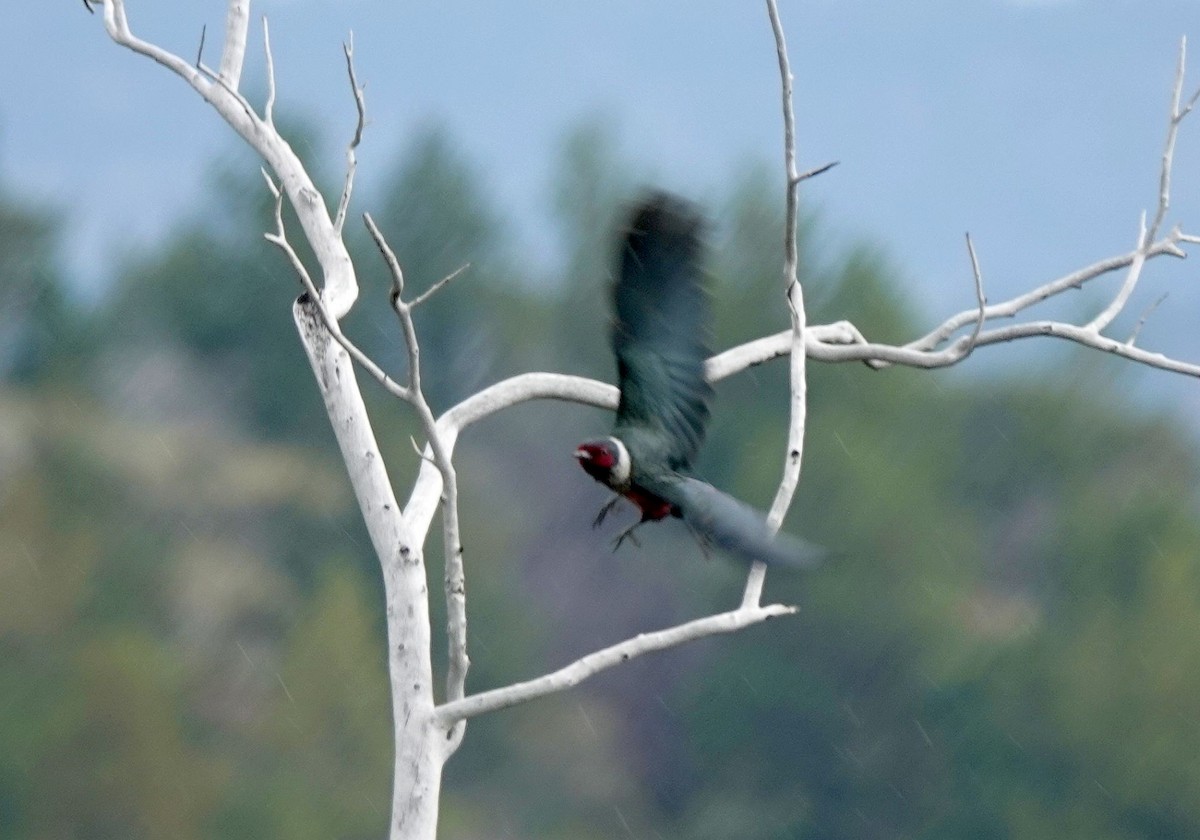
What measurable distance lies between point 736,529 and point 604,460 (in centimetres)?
38

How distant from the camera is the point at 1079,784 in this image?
2714 centimetres

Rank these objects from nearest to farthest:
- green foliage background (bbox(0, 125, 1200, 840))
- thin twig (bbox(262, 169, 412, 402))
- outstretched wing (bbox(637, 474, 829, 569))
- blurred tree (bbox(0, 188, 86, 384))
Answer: outstretched wing (bbox(637, 474, 829, 569))
thin twig (bbox(262, 169, 412, 402))
green foliage background (bbox(0, 125, 1200, 840))
blurred tree (bbox(0, 188, 86, 384))

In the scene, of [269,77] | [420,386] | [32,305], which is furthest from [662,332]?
[32,305]

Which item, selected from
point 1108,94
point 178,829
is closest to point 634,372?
point 178,829

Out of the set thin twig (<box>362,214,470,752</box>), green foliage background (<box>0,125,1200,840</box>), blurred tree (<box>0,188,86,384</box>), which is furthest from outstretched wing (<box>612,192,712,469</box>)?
blurred tree (<box>0,188,86,384</box>)

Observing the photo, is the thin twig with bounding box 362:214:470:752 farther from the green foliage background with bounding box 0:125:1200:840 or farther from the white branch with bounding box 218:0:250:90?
the green foliage background with bounding box 0:125:1200:840

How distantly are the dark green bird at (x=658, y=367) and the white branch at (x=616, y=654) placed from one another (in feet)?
0.61

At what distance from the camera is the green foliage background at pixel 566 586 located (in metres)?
26.1

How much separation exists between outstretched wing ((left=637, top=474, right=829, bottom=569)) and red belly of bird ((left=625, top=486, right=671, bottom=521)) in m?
→ 0.08

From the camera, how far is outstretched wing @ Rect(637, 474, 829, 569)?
2783mm

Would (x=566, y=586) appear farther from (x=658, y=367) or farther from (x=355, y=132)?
(x=355, y=132)

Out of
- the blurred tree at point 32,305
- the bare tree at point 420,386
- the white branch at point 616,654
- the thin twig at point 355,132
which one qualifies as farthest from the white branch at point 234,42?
the blurred tree at point 32,305

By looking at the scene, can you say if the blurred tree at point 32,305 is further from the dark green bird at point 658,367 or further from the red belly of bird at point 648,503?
the red belly of bird at point 648,503

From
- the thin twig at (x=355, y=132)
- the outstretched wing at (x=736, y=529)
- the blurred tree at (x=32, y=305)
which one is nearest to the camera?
the outstretched wing at (x=736, y=529)
